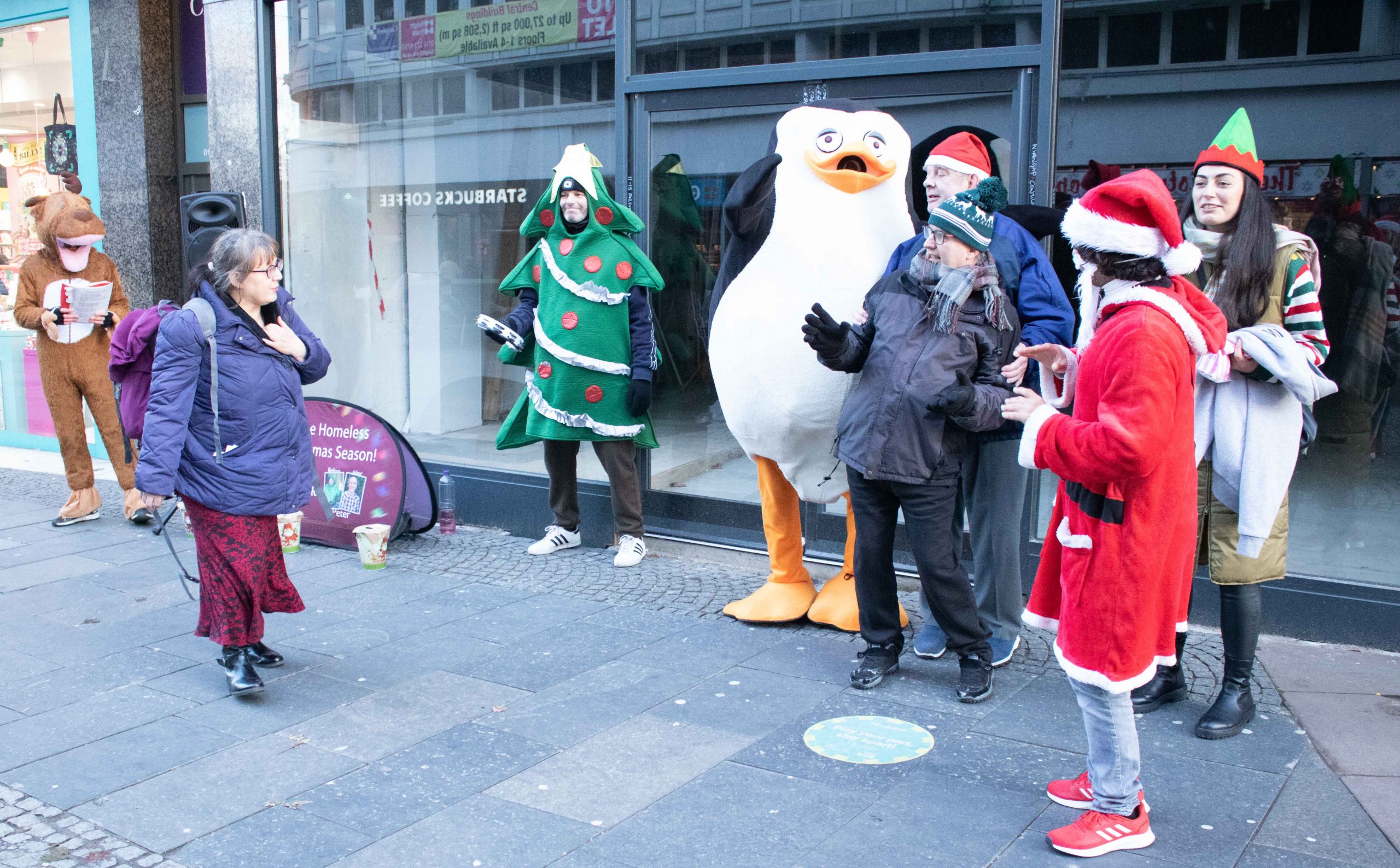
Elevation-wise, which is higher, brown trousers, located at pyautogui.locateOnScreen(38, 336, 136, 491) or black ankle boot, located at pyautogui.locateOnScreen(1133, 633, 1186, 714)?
brown trousers, located at pyautogui.locateOnScreen(38, 336, 136, 491)

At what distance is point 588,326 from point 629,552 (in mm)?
1224

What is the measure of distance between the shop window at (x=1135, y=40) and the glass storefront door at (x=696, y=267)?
1.18m

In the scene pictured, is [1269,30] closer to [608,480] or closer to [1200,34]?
[1200,34]

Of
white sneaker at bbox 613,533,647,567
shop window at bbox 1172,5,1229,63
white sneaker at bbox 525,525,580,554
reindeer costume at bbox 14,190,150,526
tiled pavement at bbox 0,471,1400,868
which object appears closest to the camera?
tiled pavement at bbox 0,471,1400,868

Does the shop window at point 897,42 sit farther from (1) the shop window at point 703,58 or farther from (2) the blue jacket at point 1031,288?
(2) the blue jacket at point 1031,288

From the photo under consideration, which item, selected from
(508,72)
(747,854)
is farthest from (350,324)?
(747,854)

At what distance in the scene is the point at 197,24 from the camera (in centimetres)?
902

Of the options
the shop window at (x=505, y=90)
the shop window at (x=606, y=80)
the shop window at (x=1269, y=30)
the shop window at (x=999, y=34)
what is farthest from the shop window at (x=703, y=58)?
the shop window at (x=1269, y=30)

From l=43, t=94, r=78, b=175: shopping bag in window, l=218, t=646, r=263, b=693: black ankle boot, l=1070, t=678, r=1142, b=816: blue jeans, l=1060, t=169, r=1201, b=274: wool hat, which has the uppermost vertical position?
l=43, t=94, r=78, b=175: shopping bag in window

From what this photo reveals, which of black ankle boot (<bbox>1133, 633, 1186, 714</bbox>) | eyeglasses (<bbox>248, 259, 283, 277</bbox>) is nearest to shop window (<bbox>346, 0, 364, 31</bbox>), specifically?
eyeglasses (<bbox>248, 259, 283, 277</bbox>)

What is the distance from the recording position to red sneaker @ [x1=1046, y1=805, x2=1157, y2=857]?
126 inches

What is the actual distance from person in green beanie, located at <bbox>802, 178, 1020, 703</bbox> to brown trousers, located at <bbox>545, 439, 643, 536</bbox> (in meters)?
2.09

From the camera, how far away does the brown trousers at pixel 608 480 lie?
629 cm

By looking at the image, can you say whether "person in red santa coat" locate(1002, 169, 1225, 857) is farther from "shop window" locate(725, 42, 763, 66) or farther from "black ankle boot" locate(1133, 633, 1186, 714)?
"shop window" locate(725, 42, 763, 66)
